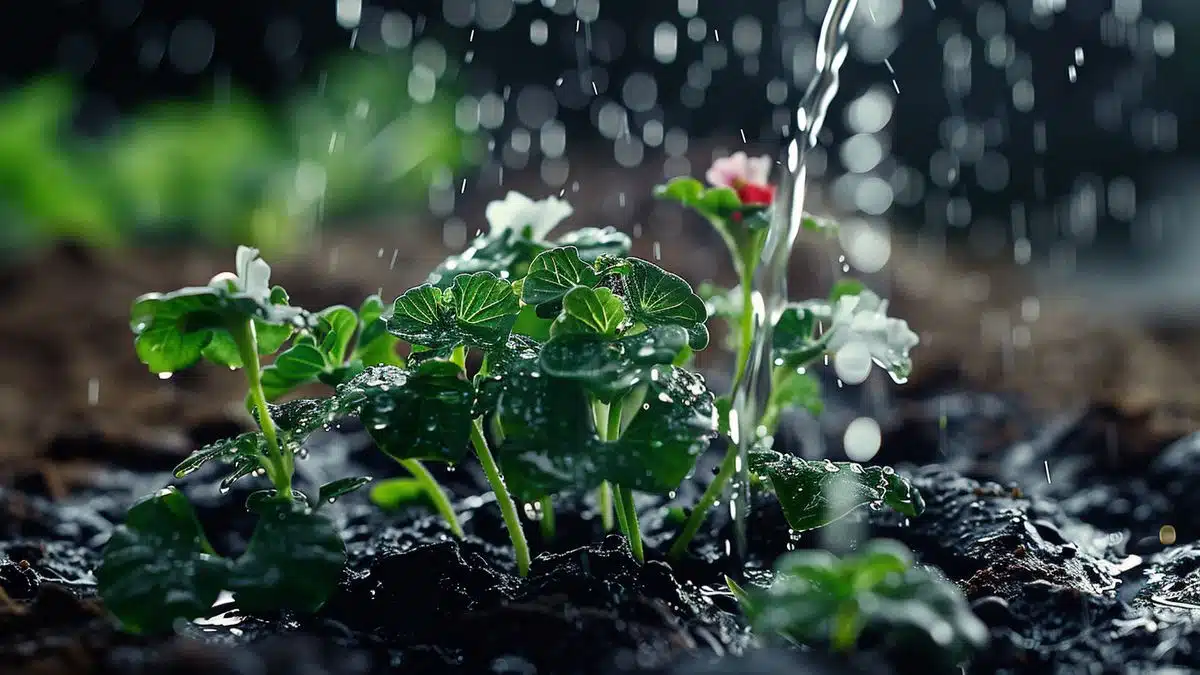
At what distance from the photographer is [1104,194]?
18.6ft

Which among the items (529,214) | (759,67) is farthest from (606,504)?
(759,67)

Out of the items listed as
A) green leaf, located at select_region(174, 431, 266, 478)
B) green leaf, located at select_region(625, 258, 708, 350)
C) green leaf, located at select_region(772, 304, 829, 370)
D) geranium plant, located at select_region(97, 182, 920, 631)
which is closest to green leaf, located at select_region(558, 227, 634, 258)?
geranium plant, located at select_region(97, 182, 920, 631)

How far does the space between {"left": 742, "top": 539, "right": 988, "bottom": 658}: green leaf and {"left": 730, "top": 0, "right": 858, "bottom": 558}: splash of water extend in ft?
1.16

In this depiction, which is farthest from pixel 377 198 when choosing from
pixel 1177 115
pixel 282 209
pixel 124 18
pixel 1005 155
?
pixel 1177 115

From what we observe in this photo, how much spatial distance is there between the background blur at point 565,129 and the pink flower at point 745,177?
217 cm

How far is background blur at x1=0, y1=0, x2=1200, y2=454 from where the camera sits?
4.10 meters

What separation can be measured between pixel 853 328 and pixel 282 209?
3554 mm

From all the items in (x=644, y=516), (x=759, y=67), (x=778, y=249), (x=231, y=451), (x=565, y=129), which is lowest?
(x=644, y=516)

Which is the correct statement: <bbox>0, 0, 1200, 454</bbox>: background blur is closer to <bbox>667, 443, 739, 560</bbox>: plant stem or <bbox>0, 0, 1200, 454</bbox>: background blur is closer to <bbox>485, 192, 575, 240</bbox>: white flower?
<bbox>485, 192, 575, 240</bbox>: white flower

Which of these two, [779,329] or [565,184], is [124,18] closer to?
[565,184]

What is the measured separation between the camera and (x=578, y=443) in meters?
0.99

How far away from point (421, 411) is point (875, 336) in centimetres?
55

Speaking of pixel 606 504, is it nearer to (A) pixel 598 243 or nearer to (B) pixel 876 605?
(A) pixel 598 243

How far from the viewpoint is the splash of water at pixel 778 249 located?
1.27 m
